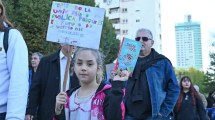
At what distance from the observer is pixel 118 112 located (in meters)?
3.43

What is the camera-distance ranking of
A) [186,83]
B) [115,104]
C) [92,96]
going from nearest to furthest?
1. [115,104]
2. [92,96]
3. [186,83]

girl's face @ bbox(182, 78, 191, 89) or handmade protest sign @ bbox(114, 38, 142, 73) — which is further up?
handmade protest sign @ bbox(114, 38, 142, 73)

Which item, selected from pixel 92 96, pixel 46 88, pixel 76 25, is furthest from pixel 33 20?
pixel 92 96

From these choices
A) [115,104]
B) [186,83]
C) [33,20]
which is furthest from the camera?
[33,20]

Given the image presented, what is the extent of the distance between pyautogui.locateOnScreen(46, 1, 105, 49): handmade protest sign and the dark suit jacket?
87 cm

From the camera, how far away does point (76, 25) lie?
426cm

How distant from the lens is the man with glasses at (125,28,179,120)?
17.3 feet

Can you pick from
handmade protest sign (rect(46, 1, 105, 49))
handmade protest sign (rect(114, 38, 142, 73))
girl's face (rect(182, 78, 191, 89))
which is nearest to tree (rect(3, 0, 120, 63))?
girl's face (rect(182, 78, 191, 89))

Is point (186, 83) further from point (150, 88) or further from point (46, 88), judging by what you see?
point (46, 88)

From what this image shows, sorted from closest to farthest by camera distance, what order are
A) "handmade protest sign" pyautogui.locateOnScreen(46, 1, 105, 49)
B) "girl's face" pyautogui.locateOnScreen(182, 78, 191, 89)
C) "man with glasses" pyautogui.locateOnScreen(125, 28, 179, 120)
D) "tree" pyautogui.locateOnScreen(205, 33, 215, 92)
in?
"handmade protest sign" pyautogui.locateOnScreen(46, 1, 105, 49) < "man with glasses" pyautogui.locateOnScreen(125, 28, 179, 120) < "girl's face" pyautogui.locateOnScreen(182, 78, 191, 89) < "tree" pyautogui.locateOnScreen(205, 33, 215, 92)

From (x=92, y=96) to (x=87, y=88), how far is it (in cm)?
13

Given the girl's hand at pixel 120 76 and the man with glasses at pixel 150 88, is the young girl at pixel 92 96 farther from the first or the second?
the man with glasses at pixel 150 88

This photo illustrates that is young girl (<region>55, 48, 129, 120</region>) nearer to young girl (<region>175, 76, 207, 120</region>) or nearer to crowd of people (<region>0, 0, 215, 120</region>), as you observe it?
crowd of people (<region>0, 0, 215, 120</region>)

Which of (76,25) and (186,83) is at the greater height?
(76,25)
